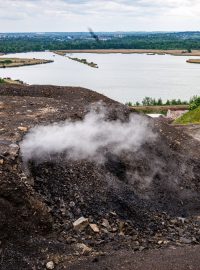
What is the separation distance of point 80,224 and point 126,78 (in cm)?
6056

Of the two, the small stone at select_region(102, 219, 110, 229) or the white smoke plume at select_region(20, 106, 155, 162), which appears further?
the white smoke plume at select_region(20, 106, 155, 162)

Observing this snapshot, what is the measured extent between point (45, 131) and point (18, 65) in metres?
78.0

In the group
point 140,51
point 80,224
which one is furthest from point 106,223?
point 140,51

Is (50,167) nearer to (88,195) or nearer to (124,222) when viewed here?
(88,195)

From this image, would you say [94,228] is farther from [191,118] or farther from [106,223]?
[191,118]

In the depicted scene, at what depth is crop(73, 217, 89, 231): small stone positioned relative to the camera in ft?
29.1

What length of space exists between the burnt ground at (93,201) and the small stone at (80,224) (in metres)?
0.07

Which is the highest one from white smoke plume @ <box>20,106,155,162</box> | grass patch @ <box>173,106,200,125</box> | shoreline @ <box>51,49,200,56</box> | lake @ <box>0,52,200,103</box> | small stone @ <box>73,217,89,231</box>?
white smoke plume @ <box>20,106,155,162</box>

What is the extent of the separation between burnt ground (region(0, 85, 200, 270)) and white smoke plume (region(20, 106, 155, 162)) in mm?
222

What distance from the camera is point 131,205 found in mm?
10422

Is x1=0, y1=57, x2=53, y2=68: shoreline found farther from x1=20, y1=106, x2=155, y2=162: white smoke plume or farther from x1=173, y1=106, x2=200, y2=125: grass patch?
x1=20, y1=106, x2=155, y2=162: white smoke plume

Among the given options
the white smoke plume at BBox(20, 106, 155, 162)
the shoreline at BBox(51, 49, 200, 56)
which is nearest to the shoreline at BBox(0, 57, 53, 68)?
the shoreline at BBox(51, 49, 200, 56)

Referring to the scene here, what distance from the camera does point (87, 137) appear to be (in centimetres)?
1187

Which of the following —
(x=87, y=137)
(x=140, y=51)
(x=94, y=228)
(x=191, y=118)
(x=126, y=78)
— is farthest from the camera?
(x=140, y=51)
